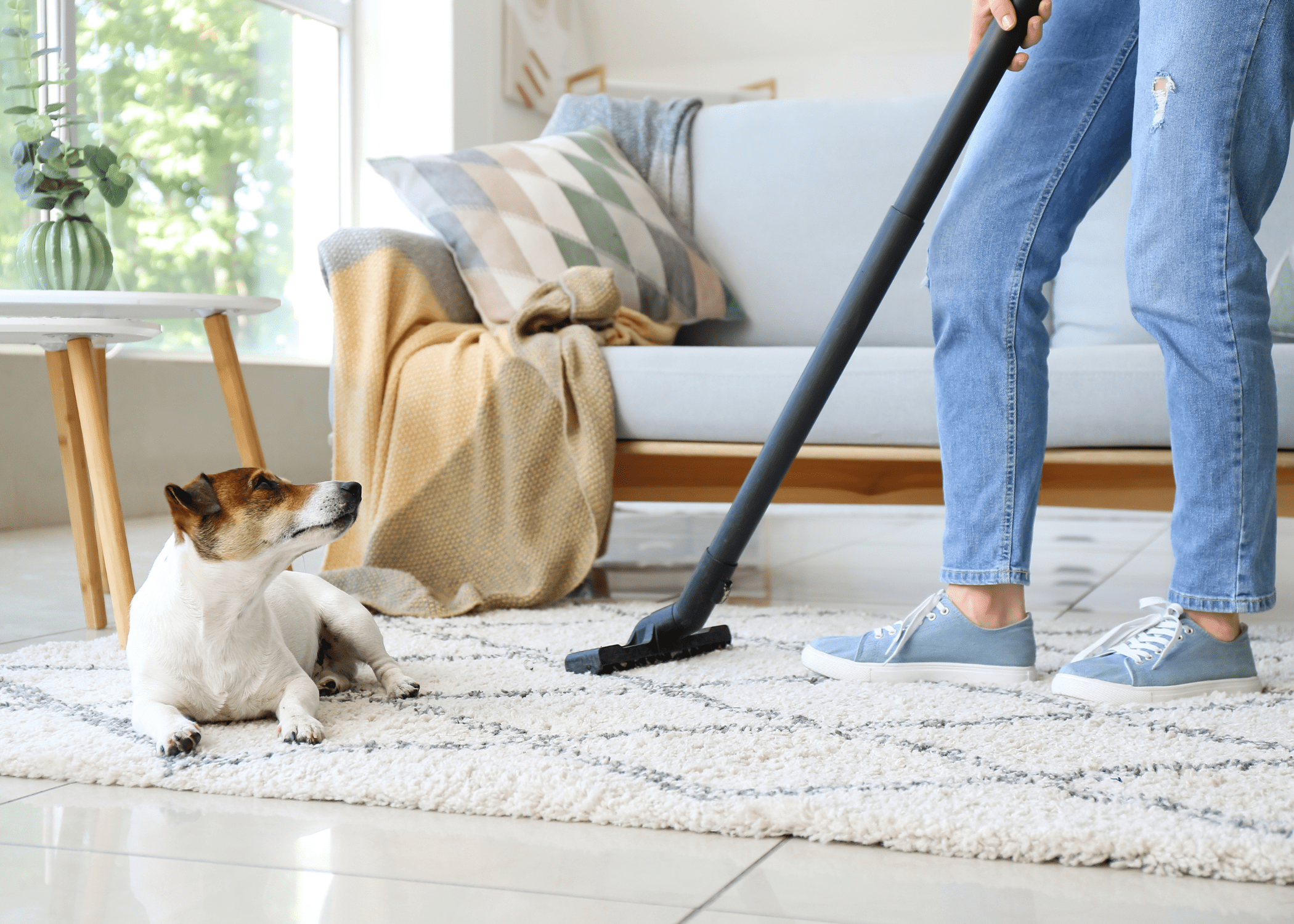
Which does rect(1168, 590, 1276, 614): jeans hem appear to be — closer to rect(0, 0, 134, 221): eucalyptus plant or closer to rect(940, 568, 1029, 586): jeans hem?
rect(940, 568, 1029, 586): jeans hem

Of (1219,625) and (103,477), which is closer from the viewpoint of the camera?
(1219,625)

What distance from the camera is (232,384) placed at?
1.75m

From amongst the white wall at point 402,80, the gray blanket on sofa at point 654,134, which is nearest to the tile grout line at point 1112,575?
the gray blanket on sofa at point 654,134

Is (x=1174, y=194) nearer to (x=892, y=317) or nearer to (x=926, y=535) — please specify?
(x=892, y=317)

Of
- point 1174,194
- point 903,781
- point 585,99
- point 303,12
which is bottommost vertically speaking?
point 903,781

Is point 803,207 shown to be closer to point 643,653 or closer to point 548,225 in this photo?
point 548,225

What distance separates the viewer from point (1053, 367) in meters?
1.65

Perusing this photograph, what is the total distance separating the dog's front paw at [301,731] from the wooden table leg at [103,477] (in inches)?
20.5

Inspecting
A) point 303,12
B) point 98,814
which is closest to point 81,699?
point 98,814

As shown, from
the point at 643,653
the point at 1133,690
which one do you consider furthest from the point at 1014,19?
the point at 643,653

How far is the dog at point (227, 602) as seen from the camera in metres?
1.08

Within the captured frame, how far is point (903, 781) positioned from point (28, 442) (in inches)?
105

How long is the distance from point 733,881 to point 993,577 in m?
0.61

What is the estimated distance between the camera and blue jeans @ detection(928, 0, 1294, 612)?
1110mm
